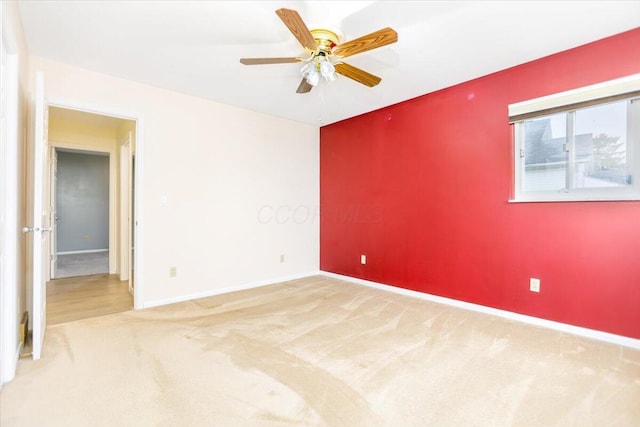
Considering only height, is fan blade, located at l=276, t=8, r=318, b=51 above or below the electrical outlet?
above

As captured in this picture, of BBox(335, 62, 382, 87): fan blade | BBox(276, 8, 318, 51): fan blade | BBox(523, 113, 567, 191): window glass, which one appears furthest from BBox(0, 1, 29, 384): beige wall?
BBox(523, 113, 567, 191): window glass

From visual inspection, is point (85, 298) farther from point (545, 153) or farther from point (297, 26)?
point (545, 153)

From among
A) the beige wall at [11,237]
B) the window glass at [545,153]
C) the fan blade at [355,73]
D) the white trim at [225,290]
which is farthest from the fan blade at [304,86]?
the white trim at [225,290]

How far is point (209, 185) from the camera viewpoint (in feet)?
11.8

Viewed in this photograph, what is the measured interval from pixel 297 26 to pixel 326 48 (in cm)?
40

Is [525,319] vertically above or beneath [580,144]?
beneath

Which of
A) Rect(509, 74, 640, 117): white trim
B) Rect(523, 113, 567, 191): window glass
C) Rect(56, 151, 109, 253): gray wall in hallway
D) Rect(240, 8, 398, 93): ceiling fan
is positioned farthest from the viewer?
Rect(56, 151, 109, 253): gray wall in hallway

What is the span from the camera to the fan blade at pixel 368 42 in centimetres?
172

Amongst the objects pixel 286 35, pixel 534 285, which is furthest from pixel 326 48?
pixel 534 285

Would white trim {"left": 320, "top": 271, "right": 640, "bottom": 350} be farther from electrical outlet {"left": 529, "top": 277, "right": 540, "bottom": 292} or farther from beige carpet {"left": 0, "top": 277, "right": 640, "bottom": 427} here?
electrical outlet {"left": 529, "top": 277, "right": 540, "bottom": 292}

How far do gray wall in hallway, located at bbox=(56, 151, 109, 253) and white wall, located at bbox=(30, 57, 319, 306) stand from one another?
4.93 m

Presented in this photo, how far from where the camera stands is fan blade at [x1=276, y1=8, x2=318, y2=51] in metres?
1.52

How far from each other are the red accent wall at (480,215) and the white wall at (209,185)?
68cm

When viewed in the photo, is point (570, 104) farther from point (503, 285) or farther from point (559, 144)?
point (503, 285)
